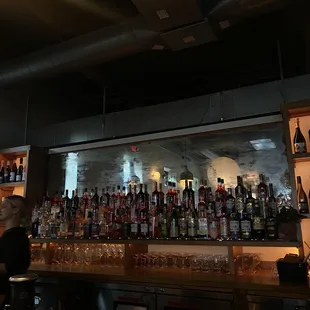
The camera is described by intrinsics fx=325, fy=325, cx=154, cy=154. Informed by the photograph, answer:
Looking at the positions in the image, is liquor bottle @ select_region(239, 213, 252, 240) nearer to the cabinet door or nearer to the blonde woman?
the cabinet door

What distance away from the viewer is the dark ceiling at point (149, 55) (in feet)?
7.98

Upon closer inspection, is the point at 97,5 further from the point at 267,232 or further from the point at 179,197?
A: the point at 267,232

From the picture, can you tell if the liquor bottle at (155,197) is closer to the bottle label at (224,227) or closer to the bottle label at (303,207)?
the bottle label at (224,227)

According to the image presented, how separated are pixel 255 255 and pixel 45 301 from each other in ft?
4.86

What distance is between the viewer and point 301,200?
213 centimetres

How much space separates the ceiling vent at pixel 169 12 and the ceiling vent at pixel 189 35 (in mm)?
41

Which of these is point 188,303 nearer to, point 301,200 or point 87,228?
point 301,200

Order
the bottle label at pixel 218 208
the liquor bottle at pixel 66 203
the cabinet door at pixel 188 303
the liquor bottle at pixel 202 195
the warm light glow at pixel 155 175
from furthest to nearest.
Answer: the liquor bottle at pixel 66 203 < the warm light glow at pixel 155 175 < the liquor bottle at pixel 202 195 < the bottle label at pixel 218 208 < the cabinet door at pixel 188 303

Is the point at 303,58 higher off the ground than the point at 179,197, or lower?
higher

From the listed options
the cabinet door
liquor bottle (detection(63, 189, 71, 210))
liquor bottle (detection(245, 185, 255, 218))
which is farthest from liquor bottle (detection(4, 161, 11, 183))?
liquor bottle (detection(245, 185, 255, 218))

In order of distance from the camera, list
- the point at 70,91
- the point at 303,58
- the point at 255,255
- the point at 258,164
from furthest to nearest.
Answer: the point at 70,91
the point at 303,58
the point at 258,164
the point at 255,255

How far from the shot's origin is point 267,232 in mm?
2014

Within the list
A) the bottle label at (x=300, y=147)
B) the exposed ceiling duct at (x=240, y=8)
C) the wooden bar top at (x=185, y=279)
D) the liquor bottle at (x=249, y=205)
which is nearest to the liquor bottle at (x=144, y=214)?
the wooden bar top at (x=185, y=279)

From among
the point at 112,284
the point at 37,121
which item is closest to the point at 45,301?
the point at 112,284
